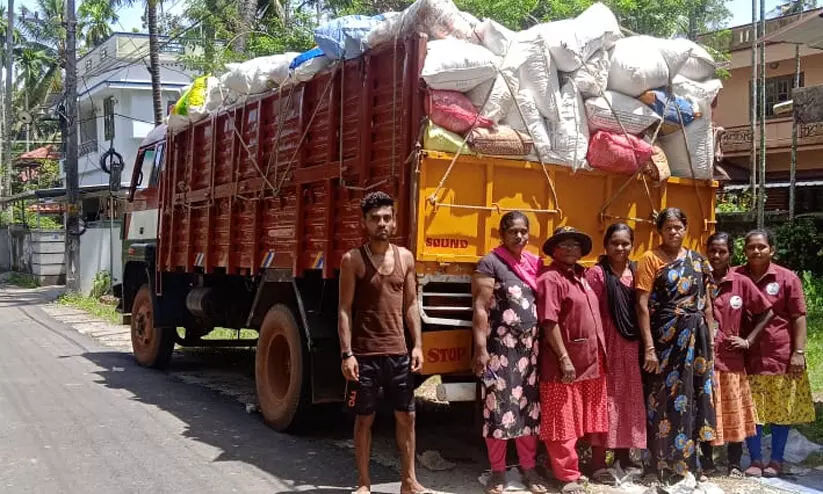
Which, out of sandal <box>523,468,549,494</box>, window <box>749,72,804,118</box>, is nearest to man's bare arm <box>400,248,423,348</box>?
sandal <box>523,468,549,494</box>

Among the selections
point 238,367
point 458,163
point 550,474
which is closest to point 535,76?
point 458,163

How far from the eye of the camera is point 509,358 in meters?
4.67

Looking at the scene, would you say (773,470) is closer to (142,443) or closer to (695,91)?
(695,91)

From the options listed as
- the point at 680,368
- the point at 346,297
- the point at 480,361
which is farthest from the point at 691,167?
the point at 346,297

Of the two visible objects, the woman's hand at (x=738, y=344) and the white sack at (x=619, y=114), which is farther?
the white sack at (x=619, y=114)

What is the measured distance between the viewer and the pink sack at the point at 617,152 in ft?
17.4

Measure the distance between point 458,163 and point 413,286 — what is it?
83 cm

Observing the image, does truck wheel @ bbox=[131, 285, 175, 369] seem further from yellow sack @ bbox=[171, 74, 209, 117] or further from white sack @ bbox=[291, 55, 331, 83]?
white sack @ bbox=[291, 55, 331, 83]

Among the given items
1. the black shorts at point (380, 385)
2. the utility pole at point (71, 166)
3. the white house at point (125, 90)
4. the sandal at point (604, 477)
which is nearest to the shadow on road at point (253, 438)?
the black shorts at point (380, 385)

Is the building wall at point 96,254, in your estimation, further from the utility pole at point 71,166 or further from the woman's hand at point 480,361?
the woman's hand at point 480,361

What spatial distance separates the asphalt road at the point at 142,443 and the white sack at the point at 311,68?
2.64 m

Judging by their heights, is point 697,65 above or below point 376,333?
above

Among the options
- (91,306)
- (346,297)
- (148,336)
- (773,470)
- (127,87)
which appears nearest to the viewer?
(346,297)

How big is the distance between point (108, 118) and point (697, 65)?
25.0 metres
